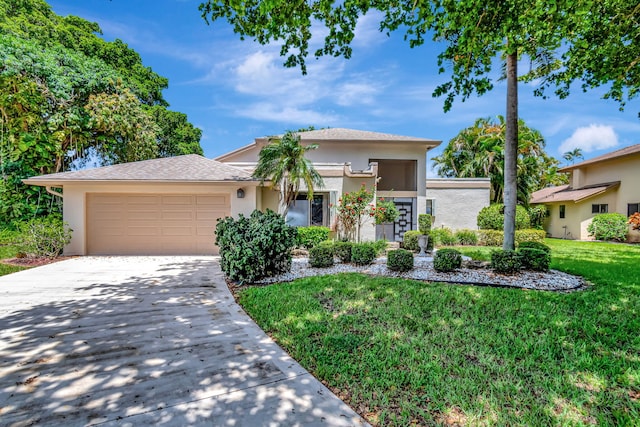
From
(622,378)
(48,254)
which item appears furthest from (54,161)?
(622,378)

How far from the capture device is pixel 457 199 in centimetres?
1789

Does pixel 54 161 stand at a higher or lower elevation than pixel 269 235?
higher

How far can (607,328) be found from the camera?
13.7ft

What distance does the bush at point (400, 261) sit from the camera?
25.1 ft

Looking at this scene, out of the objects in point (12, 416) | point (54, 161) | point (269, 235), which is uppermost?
point (54, 161)

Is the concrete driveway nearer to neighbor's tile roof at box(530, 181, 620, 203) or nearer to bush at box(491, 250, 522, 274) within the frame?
bush at box(491, 250, 522, 274)

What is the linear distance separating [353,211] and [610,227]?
16.5 meters

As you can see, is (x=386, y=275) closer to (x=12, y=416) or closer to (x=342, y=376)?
(x=342, y=376)

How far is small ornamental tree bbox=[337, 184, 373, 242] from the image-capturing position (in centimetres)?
1251

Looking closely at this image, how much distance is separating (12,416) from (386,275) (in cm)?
655

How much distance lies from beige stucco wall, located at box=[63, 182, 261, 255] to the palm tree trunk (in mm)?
8070

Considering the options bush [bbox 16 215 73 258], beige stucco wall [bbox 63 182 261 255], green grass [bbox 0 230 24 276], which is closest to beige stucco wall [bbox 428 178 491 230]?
beige stucco wall [bbox 63 182 261 255]

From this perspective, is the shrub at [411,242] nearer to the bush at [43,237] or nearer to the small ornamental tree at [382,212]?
the small ornamental tree at [382,212]

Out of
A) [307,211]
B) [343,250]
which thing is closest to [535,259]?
[343,250]
